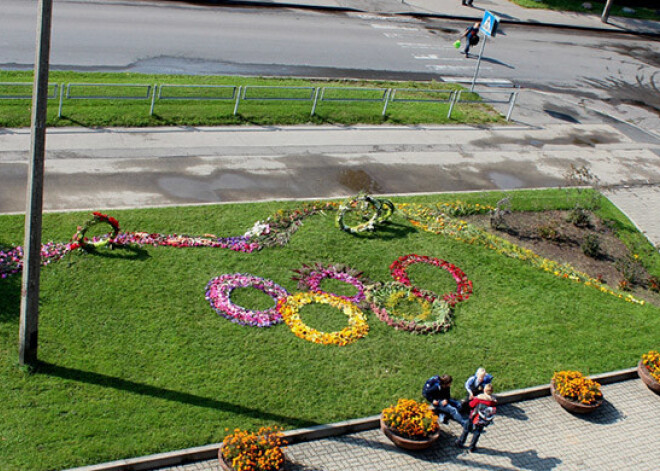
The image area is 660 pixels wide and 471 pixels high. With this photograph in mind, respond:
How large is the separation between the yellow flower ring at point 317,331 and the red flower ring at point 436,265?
5.67 feet

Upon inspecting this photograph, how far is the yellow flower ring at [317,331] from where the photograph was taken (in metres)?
15.0

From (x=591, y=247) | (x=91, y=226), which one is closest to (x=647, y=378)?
(x=591, y=247)

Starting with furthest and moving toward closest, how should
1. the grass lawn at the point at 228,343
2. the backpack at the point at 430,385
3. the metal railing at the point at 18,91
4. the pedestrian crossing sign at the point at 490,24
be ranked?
1. the pedestrian crossing sign at the point at 490,24
2. the metal railing at the point at 18,91
3. the backpack at the point at 430,385
4. the grass lawn at the point at 228,343

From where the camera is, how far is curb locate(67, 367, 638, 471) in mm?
11484

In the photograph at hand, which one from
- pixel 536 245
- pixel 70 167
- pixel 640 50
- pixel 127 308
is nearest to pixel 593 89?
pixel 640 50

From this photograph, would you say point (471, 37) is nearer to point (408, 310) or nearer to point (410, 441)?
point (408, 310)

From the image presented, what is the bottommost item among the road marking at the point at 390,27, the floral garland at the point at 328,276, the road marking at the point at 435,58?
the floral garland at the point at 328,276

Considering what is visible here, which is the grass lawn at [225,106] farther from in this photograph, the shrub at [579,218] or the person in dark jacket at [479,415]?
the person in dark jacket at [479,415]

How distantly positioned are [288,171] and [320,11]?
1880 cm

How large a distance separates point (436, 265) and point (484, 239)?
210 cm

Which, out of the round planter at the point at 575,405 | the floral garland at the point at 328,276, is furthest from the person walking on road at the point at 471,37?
the round planter at the point at 575,405

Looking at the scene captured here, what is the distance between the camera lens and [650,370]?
49.9ft

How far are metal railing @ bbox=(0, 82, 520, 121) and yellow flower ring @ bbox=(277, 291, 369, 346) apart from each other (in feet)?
35.6

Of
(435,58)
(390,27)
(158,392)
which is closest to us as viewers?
(158,392)
